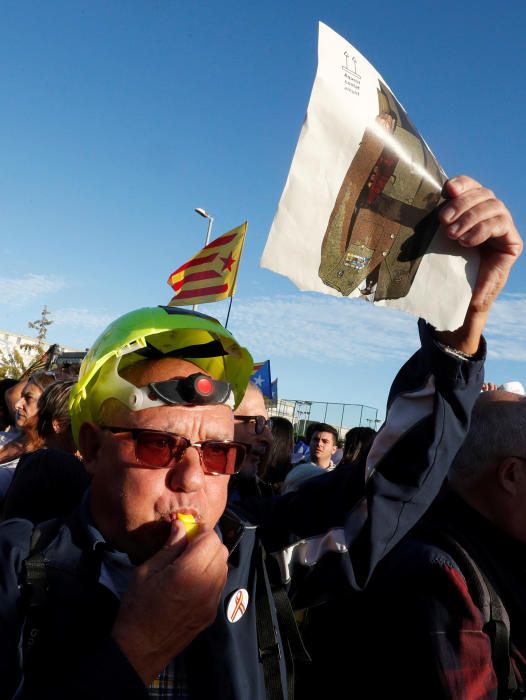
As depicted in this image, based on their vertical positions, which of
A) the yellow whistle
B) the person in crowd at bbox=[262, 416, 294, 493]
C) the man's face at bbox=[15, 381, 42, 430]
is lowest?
the person in crowd at bbox=[262, 416, 294, 493]

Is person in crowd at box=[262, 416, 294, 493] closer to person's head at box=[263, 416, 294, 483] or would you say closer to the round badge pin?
person's head at box=[263, 416, 294, 483]

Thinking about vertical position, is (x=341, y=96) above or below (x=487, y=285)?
above

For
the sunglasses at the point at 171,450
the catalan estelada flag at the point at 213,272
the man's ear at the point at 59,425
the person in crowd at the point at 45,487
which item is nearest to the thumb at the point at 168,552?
the sunglasses at the point at 171,450

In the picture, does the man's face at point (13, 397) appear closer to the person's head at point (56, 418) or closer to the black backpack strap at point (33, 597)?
the person's head at point (56, 418)

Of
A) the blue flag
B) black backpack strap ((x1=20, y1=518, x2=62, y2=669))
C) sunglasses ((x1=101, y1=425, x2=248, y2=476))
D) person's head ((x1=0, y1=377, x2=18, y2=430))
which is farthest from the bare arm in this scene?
the blue flag

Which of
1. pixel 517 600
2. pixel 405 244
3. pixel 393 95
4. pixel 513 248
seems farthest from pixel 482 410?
pixel 393 95

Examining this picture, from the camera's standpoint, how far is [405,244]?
5.00ft

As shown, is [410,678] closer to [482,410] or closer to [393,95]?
[482,410]

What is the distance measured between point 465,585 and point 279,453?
454cm

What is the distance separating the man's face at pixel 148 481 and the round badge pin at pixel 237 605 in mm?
205

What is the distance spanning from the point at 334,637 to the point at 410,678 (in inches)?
18.4

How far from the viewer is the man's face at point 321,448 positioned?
27.7 ft

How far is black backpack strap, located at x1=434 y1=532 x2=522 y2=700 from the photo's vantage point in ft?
6.07

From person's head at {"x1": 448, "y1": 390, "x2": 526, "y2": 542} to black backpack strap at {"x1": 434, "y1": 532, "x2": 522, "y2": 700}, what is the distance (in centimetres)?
33
